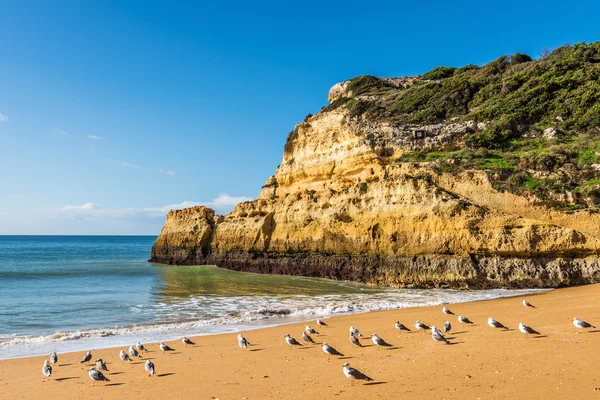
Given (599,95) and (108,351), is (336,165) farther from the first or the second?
(108,351)

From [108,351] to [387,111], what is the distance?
3278 cm

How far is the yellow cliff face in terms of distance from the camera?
20578mm

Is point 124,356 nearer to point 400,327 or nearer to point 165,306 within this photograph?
point 400,327

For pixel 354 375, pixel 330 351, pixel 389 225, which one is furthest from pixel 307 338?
pixel 389 225

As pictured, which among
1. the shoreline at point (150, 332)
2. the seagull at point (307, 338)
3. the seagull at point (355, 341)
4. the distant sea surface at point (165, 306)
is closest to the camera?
the seagull at point (355, 341)

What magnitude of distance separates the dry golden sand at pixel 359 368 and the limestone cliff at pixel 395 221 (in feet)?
29.1

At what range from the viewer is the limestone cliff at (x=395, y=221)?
20.6 metres

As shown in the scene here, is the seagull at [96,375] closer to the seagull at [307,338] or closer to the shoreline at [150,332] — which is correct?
the shoreline at [150,332]

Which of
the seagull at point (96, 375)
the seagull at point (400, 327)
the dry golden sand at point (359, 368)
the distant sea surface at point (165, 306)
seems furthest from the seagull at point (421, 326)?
the seagull at point (96, 375)

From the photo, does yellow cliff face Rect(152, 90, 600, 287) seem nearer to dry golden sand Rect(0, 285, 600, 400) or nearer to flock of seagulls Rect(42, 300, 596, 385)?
dry golden sand Rect(0, 285, 600, 400)

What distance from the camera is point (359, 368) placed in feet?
27.6

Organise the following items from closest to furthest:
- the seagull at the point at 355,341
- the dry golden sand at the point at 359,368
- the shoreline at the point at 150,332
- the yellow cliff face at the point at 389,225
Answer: the dry golden sand at the point at 359,368 → the seagull at the point at 355,341 → the shoreline at the point at 150,332 → the yellow cliff face at the point at 389,225

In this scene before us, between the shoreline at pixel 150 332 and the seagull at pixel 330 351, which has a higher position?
the seagull at pixel 330 351

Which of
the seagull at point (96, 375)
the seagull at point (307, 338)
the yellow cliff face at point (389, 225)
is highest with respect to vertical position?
the yellow cliff face at point (389, 225)
